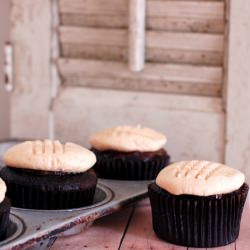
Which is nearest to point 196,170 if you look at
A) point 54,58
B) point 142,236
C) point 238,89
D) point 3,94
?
point 142,236

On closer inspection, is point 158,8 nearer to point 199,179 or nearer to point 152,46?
point 152,46

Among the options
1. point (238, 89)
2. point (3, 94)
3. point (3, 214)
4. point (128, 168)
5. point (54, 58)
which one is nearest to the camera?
point (3, 214)

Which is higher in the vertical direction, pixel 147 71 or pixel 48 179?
pixel 147 71

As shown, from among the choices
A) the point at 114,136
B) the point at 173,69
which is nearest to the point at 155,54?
the point at 173,69

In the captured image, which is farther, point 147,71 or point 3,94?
point 3,94

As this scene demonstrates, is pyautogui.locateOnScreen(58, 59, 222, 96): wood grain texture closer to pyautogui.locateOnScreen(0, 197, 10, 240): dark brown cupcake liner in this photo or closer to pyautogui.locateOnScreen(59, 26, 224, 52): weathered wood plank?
pyautogui.locateOnScreen(59, 26, 224, 52): weathered wood plank

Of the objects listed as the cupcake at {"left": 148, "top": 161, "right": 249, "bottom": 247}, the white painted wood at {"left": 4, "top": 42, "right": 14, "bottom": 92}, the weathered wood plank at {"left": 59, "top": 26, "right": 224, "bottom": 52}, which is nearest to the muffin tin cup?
the cupcake at {"left": 148, "top": 161, "right": 249, "bottom": 247}

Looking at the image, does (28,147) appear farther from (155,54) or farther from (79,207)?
(155,54)
